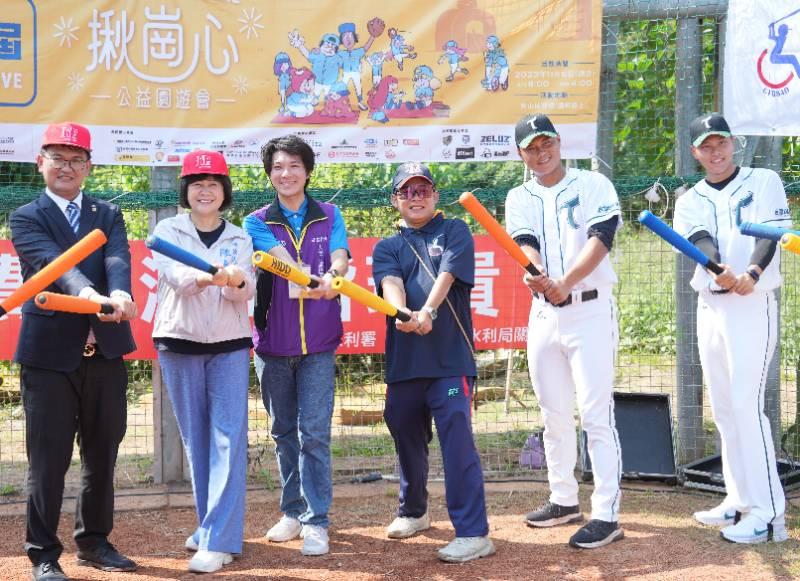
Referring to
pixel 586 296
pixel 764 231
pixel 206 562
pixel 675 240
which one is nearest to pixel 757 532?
pixel 586 296

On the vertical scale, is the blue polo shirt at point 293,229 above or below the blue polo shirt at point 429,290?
above

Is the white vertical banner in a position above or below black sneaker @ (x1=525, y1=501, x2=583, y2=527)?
above

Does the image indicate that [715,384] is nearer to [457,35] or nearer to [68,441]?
[457,35]

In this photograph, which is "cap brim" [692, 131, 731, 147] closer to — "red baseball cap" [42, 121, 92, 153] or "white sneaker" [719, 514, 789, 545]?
"white sneaker" [719, 514, 789, 545]

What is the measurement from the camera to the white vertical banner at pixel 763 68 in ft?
19.3

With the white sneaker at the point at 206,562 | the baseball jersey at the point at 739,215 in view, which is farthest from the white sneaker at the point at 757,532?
the white sneaker at the point at 206,562

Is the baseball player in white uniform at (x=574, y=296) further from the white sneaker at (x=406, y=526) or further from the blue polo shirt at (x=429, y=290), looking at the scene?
the white sneaker at (x=406, y=526)

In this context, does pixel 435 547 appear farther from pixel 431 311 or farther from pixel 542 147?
pixel 542 147

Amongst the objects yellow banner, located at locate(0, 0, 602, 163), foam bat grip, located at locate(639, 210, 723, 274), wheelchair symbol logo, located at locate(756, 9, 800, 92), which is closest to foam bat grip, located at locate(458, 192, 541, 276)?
foam bat grip, located at locate(639, 210, 723, 274)

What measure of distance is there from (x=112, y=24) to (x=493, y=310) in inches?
116

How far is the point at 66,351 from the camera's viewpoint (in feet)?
13.6

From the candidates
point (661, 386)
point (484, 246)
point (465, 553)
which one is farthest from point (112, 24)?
point (661, 386)

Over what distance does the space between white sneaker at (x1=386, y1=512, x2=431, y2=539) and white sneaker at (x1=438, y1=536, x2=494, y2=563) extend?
39cm

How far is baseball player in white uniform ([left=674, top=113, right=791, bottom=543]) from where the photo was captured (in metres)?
4.75
